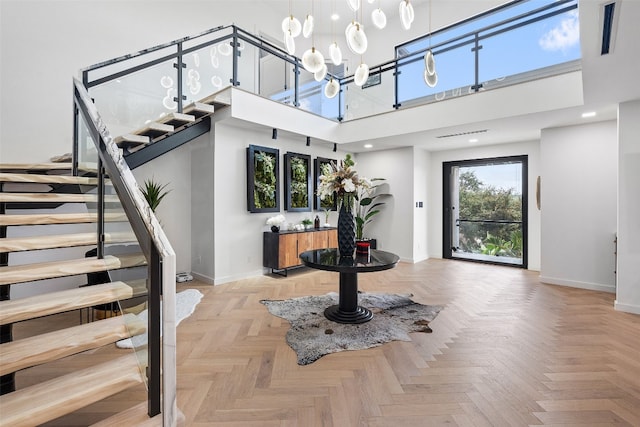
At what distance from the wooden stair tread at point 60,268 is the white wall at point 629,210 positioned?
520cm

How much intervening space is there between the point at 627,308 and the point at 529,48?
12.2 feet

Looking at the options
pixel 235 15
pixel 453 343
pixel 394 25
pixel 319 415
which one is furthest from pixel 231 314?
pixel 394 25

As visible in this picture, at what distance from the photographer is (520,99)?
4152 mm

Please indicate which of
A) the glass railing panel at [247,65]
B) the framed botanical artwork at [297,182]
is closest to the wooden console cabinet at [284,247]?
the framed botanical artwork at [297,182]

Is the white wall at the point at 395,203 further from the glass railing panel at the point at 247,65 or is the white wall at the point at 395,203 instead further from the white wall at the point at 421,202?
the glass railing panel at the point at 247,65

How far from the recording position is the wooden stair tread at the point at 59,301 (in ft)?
5.16

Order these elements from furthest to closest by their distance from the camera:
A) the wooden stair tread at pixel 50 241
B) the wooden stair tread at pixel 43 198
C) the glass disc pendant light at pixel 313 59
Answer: the glass disc pendant light at pixel 313 59
the wooden stair tread at pixel 43 198
the wooden stair tread at pixel 50 241

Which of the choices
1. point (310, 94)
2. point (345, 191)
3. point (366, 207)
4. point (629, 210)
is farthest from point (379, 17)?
point (366, 207)

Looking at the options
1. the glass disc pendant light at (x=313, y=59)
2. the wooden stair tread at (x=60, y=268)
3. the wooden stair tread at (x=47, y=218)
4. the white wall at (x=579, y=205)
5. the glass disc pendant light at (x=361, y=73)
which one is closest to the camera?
the wooden stair tread at (x=60, y=268)

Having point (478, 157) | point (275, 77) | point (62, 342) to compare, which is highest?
point (275, 77)

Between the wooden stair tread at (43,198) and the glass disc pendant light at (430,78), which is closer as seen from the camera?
the wooden stair tread at (43,198)

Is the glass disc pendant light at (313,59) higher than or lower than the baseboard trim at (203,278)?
higher

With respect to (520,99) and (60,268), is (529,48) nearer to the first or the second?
(520,99)

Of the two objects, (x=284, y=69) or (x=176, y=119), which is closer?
(x=176, y=119)
